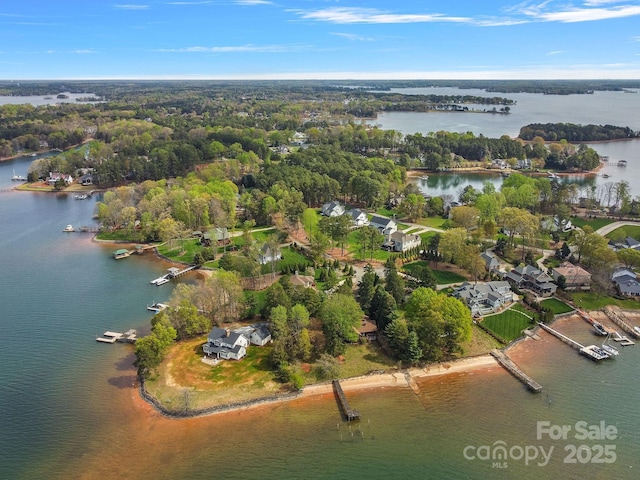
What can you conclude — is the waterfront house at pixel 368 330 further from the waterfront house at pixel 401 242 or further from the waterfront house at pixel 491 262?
the waterfront house at pixel 401 242

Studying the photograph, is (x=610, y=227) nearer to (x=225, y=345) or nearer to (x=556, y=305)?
(x=556, y=305)

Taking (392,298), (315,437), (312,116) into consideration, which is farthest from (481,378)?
(312,116)

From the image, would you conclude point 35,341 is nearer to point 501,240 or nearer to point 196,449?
point 196,449

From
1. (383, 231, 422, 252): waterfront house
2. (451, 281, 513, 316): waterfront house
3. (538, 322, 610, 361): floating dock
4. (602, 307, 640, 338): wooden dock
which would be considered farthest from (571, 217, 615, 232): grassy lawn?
(538, 322, 610, 361): floating dock

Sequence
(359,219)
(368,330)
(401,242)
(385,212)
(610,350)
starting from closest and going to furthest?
1. (610,350)
2. (368,330)
3. (401,242)
4. (359,219)
5. (385,212)

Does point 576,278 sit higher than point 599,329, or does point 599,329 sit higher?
point 576,278

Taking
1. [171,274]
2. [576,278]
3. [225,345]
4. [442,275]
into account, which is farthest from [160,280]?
[576,278]
